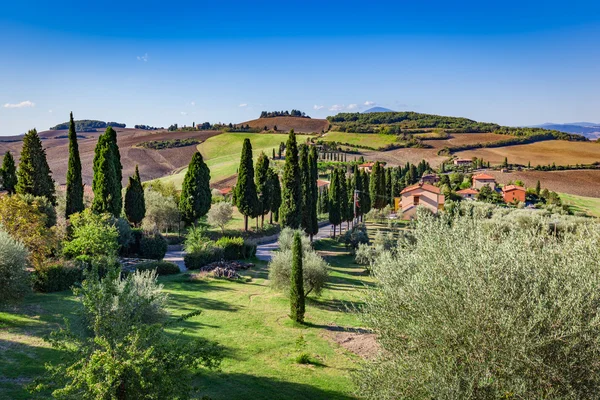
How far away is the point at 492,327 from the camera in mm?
7598

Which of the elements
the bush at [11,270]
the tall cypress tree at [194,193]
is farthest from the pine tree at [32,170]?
the bush at [11,270]

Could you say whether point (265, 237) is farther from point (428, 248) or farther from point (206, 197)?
point (428, 248)

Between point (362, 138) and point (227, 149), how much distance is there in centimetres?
4949

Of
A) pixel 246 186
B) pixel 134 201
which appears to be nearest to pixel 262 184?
pixel 246 186

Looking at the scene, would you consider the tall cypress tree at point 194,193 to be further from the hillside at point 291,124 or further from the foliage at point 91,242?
the hillside at point 291,124

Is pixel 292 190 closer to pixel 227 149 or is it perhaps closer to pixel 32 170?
pixel 32 170

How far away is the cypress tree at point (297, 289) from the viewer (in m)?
19.8

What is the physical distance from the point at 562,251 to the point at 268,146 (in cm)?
12167

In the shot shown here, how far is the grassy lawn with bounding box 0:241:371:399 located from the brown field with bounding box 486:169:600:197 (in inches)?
3074

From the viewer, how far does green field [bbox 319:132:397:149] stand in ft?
451

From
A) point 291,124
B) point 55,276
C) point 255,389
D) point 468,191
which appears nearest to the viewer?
point 255,389

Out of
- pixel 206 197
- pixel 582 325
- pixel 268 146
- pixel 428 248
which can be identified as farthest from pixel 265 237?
pixel 268 146

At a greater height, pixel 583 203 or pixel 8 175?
pixel 8 175

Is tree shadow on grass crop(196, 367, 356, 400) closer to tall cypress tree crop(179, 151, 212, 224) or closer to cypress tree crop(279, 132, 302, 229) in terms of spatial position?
cypress tree crop(279, 132, 302, 229)
